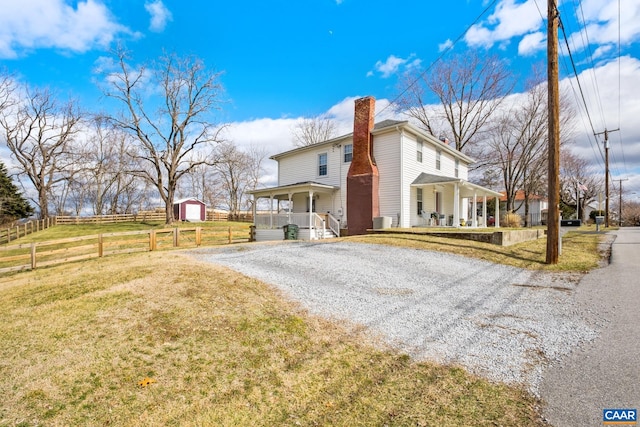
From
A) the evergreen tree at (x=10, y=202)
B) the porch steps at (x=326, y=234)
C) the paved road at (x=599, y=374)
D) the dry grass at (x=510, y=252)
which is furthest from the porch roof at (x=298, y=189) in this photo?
the evergreen tree at (x=10, y=202)

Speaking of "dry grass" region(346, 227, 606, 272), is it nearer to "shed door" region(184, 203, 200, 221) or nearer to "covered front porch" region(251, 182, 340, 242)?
"covered front porch" region(251, 182, 340, 242)

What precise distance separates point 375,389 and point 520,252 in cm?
1036

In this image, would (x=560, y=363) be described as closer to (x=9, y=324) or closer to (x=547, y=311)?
(x=547, y=311)

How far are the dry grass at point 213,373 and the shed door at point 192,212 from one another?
40029 millimetres

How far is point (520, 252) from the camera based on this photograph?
37.2 feet

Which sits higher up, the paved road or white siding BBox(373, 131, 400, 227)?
white siding BBox(373, 131, 400, 227)

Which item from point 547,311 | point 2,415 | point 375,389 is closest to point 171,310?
point 2,415

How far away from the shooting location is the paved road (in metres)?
2.84

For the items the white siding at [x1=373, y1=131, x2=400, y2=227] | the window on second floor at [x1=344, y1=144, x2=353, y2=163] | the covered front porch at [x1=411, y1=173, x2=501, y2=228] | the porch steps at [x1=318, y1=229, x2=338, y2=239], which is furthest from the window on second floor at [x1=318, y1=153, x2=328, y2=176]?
the covered front porch at [x1=411, y1=173, x2=501, y2=228]

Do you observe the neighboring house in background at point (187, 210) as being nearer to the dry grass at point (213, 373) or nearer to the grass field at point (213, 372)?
the grass field at point (213, 372)

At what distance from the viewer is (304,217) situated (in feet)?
58.7

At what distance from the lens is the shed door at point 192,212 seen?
4334 centimetres

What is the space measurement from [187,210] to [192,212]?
713 millimetres
